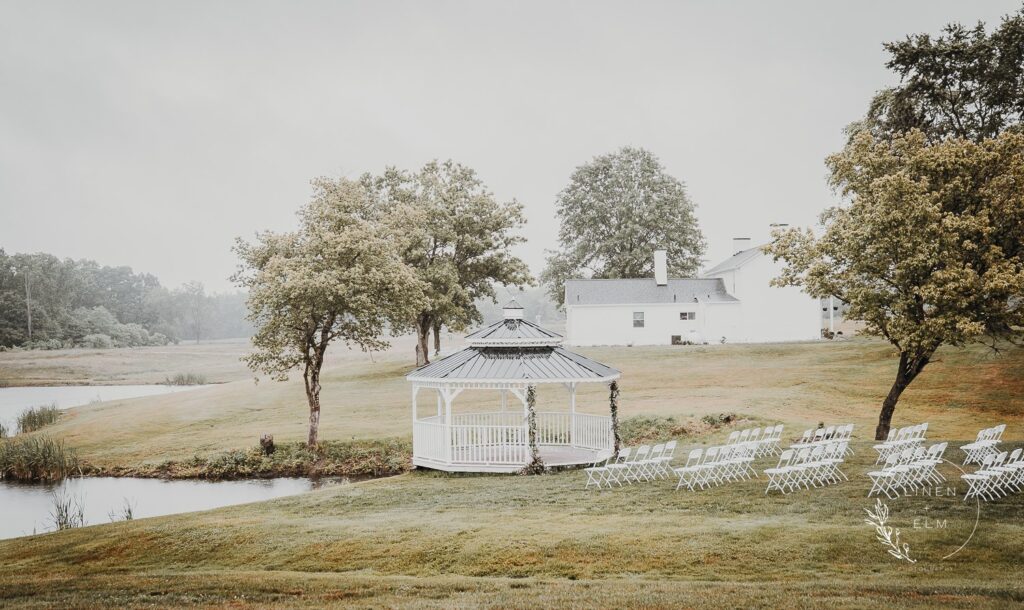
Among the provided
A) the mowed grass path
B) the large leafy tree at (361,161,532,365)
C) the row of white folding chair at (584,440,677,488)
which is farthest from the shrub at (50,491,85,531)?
the large leafy tree at (361,161,532,365)

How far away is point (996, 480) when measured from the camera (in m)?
13.7

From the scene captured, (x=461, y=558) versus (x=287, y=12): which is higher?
(x=287, y=12)

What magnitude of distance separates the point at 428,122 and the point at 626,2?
205 ft

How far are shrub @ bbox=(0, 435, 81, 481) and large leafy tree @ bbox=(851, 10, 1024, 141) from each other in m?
36.0

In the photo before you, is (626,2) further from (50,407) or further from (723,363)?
(50,407)

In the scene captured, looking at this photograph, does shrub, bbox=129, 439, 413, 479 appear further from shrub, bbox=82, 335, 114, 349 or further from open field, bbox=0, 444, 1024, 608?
shrub, bbox=82, 335, 114, 349

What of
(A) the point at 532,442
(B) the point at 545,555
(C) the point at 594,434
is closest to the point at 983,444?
(C) the point at 594,434

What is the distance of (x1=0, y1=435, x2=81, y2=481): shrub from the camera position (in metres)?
24.8

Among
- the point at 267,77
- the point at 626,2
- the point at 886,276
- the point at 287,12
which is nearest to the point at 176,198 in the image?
the point at 267,77

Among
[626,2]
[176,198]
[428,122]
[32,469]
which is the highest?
[428,122]

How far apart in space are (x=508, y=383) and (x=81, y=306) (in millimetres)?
46466

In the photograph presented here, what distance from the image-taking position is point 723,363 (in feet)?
131

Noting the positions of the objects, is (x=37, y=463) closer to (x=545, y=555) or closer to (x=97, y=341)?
(x=545, y=555)

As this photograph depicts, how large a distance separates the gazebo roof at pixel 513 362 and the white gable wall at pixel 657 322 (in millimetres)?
A: 28633
